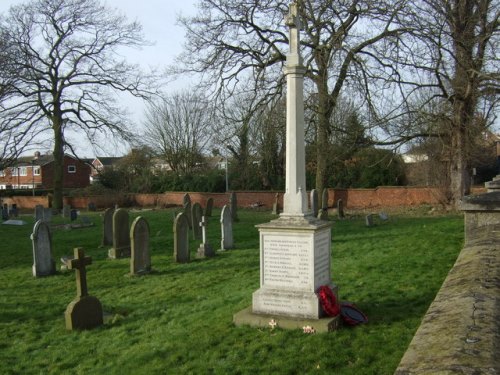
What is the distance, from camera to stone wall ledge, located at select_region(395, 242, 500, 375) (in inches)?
75.5

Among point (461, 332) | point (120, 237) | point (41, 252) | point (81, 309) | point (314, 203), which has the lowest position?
point (81, 309)

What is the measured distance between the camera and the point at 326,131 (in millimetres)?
20594

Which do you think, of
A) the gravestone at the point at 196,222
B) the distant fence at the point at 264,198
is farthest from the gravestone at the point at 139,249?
the distant fence at the point at 264,198

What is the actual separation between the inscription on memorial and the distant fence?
18.8 metres

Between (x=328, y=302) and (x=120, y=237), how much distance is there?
7.81 m

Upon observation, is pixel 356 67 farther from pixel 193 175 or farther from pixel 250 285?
pixel 193 175

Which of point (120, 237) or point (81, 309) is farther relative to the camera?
point (120, 237)

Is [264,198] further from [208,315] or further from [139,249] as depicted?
Answer: [208,315]

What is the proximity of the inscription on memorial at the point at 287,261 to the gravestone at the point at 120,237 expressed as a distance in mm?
6903

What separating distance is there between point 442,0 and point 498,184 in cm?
1161

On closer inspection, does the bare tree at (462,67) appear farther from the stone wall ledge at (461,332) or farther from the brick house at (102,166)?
the brick house at (102,166)

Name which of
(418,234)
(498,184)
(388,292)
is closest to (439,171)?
(418,234)

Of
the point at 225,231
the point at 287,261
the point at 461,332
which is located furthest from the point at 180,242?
the point at 461,332

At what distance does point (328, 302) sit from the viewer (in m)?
5.91
